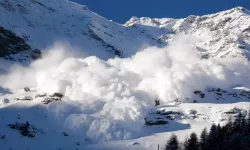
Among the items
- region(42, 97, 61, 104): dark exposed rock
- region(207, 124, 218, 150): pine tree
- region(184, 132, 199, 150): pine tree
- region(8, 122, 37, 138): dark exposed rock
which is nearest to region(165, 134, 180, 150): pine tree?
region(184, 132, 199, 150): pine tree

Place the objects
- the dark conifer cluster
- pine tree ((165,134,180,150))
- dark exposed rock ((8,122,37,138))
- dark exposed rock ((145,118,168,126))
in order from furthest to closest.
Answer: dark exposed rock ((145,118,168,126)) → dark exposed rock ((8,122,37,138)) → pine tree ((165,134,180,150)) → the dark conifer cluster

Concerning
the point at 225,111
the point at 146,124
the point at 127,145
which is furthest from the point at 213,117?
the point at 127,145

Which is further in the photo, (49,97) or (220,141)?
(49,97)

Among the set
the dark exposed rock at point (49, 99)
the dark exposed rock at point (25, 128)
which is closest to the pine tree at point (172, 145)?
the dark exposed rock at point (25, 128)

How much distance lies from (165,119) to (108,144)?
110 ft

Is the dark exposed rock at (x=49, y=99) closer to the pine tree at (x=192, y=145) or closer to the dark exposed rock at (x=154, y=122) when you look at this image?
the dark exposed rock at (x=154, y=122)

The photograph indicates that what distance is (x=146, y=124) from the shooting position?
586 feet

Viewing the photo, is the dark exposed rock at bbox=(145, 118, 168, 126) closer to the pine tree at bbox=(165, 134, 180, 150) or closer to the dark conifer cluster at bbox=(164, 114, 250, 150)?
the dark conifer cluster at bbox=(164, 114, 250, 150)

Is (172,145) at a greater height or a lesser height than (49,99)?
lesser

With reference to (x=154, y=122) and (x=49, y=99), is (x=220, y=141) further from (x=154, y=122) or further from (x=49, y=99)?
(x=49, y=99)

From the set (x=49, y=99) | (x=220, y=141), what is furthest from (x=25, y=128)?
(x=220, y=141)

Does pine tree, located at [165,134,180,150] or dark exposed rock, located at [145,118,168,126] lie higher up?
dark exposed rock, located at [145,118,168,126]

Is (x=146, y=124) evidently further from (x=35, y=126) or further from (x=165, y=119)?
(x=35, y=126)

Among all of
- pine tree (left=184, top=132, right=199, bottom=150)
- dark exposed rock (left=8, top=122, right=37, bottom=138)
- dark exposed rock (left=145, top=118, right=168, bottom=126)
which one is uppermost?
dark exposed rock (left=145, top=118, right=168, bottom=126)
